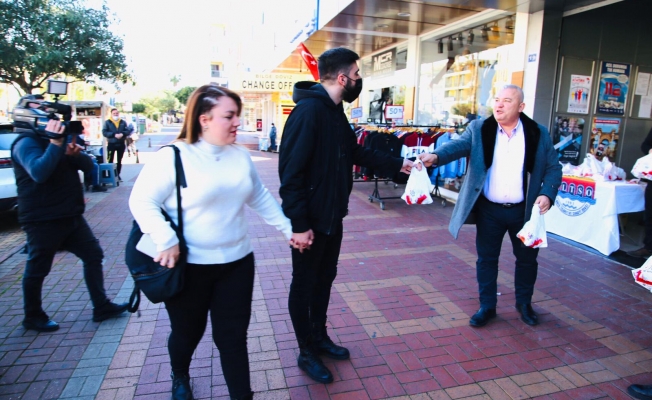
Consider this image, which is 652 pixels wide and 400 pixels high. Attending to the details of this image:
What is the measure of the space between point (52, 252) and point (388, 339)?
279 centimetres

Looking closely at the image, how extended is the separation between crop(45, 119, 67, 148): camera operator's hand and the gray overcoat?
2881 mm

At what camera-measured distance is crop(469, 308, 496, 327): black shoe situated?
3766 mm

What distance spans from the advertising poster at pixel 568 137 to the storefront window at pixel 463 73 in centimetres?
117

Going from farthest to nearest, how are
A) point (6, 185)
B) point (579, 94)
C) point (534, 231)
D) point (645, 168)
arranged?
point (579, 94), point (6, 185), point (645, 168), point (534, 231)

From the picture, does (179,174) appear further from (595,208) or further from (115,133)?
(115,133)

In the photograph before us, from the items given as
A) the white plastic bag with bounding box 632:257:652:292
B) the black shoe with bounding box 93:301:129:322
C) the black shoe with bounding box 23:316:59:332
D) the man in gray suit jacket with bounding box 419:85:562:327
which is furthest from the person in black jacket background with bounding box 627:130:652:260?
the black shoe with bounding box 23:316:59:332

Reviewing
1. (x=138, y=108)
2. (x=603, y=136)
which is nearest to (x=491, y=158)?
(x=603, y=136)

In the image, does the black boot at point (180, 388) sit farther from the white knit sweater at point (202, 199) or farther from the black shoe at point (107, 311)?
the black shoe at point (107, 311)

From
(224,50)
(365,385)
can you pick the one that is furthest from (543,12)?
(224,50)

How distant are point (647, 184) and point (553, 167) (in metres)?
3.16

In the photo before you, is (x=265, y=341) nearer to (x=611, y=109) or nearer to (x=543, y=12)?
(x=543, y=12)

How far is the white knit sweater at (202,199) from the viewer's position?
2.11 m

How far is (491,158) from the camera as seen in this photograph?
370cm

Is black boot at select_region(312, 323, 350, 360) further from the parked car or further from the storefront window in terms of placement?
the storefront window
